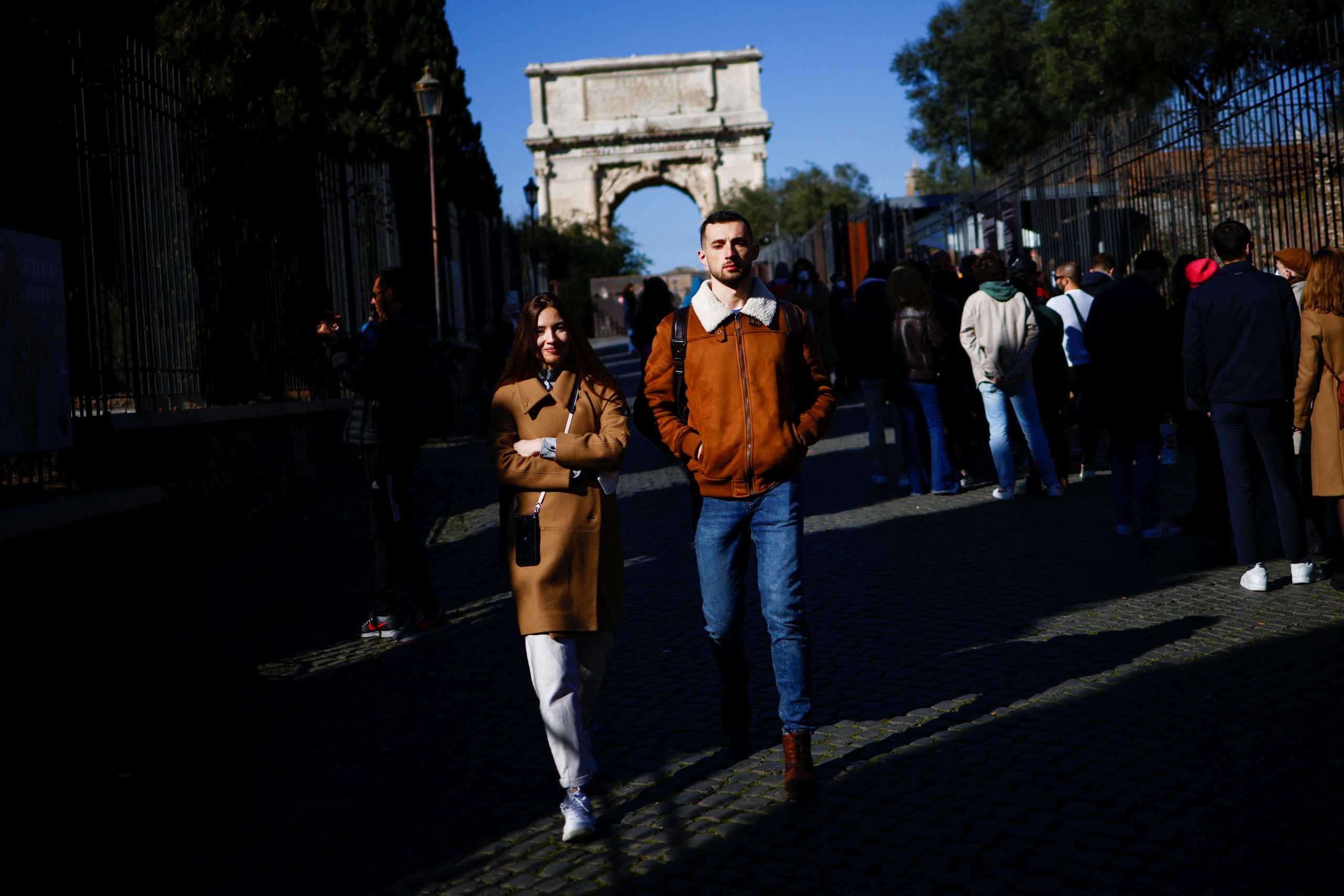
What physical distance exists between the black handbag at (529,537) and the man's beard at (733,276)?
2.84 ft

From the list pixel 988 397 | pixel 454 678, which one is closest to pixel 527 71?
pixel 988 397

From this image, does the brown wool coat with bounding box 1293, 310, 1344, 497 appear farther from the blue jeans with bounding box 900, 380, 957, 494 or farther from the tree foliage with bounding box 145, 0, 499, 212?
the tree foliage with bounding box 145, 0, 499, 212

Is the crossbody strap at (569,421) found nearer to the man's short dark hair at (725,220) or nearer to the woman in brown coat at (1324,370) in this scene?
the man's short dark hair at (725,220)

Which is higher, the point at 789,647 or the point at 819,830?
the point at 789,647

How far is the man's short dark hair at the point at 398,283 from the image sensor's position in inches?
256

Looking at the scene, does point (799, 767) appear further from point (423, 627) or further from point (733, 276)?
point (423, 627)

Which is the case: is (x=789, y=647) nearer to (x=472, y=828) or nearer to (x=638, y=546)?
(x=472, y=828)

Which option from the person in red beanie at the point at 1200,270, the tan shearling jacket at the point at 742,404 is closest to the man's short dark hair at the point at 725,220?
the tan shearling jacket at the point at 742,404

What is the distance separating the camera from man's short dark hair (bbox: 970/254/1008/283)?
9.73 metres

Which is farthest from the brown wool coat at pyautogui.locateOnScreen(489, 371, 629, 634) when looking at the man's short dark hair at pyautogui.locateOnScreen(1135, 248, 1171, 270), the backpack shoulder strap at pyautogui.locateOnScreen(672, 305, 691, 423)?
the man's short dark hair at pyautogui.locateOnScreen(1135, 248, 1171, 270)

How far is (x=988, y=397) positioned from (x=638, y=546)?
2852 mm

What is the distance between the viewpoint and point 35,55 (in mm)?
6371

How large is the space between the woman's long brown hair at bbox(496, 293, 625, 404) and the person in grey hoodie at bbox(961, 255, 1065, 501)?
19.7ft

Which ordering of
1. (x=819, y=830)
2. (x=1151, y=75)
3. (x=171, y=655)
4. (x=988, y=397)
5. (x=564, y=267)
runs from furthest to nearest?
(x=564, y=267) < (x=1151, y=75) < (x=988, y=397) < (x=171, y=655) < (x=819, y=830)
